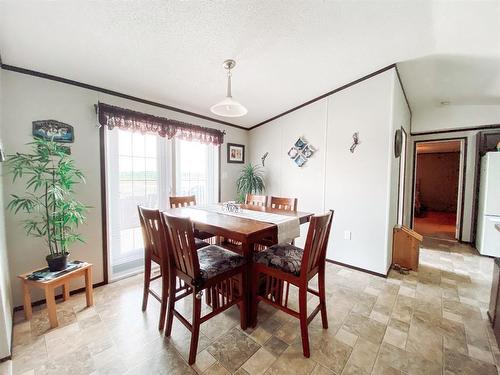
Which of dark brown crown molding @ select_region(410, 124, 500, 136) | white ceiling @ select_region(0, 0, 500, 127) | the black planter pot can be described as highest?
white ceiling @ select_region(0, 0, 500, 127)

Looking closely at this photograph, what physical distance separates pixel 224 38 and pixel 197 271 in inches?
75.4

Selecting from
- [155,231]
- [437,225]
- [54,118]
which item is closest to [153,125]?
[54,118]

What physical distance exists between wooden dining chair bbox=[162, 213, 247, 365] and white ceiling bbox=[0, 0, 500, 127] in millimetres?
1490

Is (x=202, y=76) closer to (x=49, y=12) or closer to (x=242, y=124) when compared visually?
(x=49, y=12)

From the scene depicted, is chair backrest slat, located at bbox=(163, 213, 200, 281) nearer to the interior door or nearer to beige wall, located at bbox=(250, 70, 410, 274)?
beige wall, located at bbox=(250, 70, 410, 274)

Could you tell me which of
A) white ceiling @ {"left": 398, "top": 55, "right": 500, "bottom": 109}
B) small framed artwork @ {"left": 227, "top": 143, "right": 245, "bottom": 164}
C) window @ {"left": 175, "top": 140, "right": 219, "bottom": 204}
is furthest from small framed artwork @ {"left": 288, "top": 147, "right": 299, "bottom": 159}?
white ceiling @ {"left": 398, "top": 55, "right": 500, "bottom": 109}

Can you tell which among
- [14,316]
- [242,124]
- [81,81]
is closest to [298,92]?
[242,124]

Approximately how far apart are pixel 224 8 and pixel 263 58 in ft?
2.32

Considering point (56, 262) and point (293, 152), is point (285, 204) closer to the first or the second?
point (293, 152)

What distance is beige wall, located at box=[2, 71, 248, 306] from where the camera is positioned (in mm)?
1864

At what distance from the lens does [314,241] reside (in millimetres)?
1433

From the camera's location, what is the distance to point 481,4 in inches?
63.4

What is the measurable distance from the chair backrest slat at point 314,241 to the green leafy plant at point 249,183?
221 cm

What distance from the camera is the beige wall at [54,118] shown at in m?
1.86
